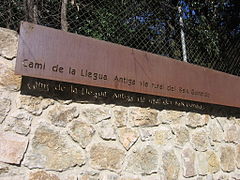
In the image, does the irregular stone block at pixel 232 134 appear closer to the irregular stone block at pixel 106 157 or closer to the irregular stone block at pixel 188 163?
the irregular stone block at pixel 188 163

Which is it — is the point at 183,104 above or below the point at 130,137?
above

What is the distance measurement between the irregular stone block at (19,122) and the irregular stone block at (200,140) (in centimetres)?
149

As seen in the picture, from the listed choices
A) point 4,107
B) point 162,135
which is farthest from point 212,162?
point 4,107

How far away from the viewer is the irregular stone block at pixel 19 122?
5.14 ft

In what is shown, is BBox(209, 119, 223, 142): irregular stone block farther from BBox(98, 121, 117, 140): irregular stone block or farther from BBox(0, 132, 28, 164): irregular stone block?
BBox(0, 132, 28, 164): irregular stone block

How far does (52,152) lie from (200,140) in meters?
1.45

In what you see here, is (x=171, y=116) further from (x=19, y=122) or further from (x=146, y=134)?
(x=19, y=122)

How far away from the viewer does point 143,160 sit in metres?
2.05

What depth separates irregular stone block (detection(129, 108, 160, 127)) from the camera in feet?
6.81

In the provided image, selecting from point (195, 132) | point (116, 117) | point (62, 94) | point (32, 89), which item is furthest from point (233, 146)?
point (32, 89)

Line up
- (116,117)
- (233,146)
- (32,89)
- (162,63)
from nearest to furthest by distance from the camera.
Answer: (32,89) < (116,117) < (162,63) < (233,146)

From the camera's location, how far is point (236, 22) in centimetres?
370

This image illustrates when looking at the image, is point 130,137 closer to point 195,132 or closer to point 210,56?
point 195,132

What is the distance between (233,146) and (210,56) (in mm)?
1030
